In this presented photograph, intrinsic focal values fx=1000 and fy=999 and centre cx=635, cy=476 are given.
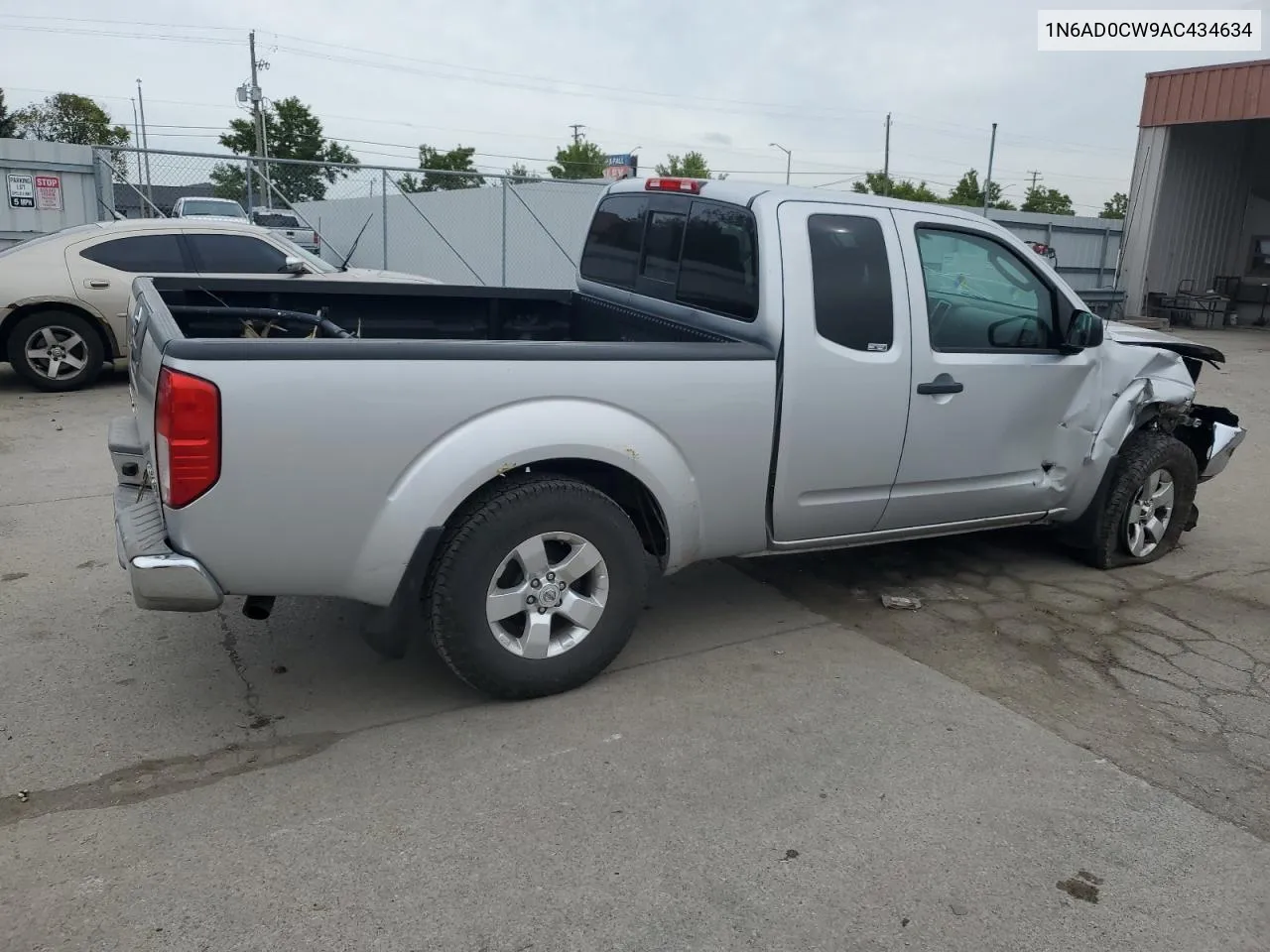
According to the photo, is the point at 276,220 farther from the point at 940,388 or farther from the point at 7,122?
the point at 7,122

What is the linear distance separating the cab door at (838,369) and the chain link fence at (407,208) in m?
7.05

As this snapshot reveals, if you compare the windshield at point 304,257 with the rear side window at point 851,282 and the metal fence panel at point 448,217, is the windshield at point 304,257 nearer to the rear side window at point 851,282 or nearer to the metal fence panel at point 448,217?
the metal fence panel at point 448,217

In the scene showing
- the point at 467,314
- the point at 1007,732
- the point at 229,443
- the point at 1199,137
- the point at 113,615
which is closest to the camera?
the point at 229,443

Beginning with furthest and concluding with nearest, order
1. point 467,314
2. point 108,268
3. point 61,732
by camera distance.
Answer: point 108,268, point 467,314, point 61,732

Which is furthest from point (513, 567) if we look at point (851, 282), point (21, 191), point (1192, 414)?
point (21, 191)

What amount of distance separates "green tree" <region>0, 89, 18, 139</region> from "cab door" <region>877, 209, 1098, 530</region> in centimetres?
5669

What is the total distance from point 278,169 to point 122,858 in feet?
53.7

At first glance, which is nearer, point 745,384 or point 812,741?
point 812,741

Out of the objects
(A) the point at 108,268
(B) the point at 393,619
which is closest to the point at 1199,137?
(A) the point at 108,268

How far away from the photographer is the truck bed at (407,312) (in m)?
4.55

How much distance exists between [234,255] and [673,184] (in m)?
6.36

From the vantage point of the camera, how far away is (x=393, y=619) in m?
3.41

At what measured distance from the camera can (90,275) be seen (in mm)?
9008

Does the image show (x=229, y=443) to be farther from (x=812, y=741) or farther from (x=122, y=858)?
(x=812, y=741)
